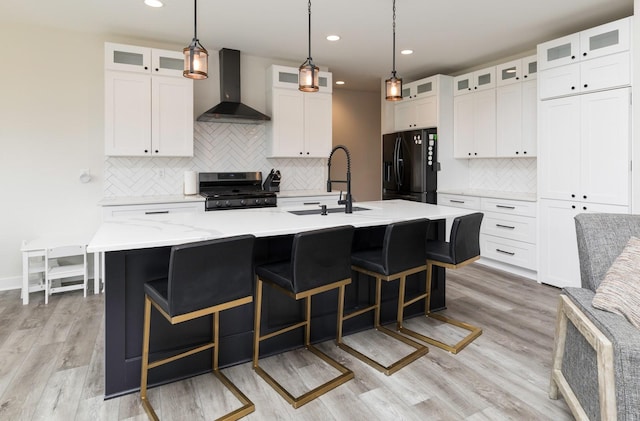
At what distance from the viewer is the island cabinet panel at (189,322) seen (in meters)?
2.06

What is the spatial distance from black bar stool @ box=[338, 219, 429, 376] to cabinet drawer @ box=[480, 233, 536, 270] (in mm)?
2283

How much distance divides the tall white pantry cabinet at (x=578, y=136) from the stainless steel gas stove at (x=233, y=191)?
2958 mm

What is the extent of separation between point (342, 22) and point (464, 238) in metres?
2.52

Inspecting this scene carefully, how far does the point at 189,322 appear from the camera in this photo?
2.26 meters

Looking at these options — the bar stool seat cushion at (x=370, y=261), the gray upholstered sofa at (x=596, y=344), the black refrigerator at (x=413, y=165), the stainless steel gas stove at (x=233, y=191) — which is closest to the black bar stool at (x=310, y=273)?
the bar stool seat cushion at (x=370, y=261)

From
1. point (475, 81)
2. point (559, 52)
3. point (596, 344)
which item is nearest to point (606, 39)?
point (559, 52)

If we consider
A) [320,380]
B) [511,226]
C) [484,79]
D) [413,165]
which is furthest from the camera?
[413,165]

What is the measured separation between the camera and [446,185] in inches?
218

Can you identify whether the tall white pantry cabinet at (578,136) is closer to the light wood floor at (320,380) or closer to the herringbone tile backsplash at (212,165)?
the light wood floor at (320,380)

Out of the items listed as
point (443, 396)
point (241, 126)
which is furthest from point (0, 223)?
point (443, 396)

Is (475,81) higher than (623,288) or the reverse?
higher

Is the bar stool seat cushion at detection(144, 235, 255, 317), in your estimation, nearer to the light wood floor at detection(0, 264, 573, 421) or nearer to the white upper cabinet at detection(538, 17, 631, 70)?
the light wood floor at detection(0, 264, 573, 421)

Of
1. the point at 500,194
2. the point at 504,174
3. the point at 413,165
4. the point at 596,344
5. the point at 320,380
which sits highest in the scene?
the point at 413,165

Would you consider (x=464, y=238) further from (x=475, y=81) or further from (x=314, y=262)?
(x=475, y=81)
